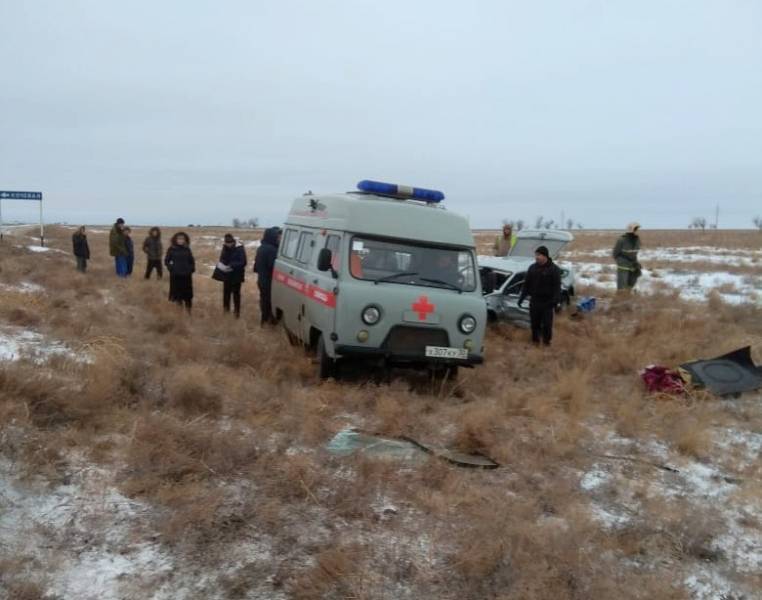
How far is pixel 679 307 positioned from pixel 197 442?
12354 millimetres

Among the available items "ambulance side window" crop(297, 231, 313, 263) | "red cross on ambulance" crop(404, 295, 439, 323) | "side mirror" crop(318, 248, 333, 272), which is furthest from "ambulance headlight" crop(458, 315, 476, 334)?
"ambulance side window" crop(297, 231, 313, 263)

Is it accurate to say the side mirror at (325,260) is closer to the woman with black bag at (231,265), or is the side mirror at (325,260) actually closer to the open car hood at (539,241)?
the woman with black bag at (231,265)

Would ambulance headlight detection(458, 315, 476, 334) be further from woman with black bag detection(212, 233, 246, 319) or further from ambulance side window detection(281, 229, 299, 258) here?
woman with black bag detection(212, 233, 246, 319)

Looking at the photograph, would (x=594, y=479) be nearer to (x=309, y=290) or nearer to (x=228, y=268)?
(x=309, y=290)

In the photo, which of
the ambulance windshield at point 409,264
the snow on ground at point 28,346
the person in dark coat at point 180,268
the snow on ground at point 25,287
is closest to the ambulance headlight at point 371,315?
the ambulance windshield at point 409,264

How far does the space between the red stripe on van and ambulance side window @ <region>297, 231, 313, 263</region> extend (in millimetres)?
346

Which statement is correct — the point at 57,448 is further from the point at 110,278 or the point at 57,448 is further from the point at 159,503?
the point at 110,278

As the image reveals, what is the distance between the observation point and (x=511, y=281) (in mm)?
12414

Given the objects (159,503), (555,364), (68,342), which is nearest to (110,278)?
(68,342)

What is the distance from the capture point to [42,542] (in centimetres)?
370

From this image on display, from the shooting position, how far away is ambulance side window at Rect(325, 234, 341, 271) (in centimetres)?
774

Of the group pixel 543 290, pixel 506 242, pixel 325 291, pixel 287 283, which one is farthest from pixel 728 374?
pixel 506 242

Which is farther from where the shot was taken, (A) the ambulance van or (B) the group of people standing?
(B) the group of people standing

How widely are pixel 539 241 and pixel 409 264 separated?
24.9 feet
